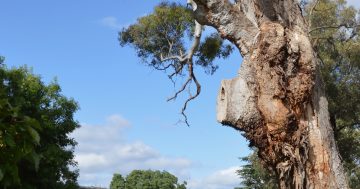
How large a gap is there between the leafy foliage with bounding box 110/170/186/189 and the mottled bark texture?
39.2 metres

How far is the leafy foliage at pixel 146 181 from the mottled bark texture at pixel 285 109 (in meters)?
39.2

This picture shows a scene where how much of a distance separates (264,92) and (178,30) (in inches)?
410

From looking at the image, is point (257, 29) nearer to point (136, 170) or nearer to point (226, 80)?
point (226, 80)

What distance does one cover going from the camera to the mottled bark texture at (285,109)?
242 inches

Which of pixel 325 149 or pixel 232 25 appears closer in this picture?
pixel 325 149

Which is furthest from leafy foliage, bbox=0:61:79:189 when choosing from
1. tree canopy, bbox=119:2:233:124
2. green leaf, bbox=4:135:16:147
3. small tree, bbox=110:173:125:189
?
small tree, bbox=110:173:125:189

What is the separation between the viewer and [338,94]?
18859 millimetres

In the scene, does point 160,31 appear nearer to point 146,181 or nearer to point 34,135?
point 34,135

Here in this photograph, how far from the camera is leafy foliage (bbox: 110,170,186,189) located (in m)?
45.4

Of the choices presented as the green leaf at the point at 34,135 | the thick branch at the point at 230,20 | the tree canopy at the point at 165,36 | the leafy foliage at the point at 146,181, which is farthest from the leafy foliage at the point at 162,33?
the leafy foliage at the point at 146,181

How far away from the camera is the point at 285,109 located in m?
6.24

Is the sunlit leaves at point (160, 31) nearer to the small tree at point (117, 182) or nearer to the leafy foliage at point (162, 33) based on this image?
the leafy foliage at point (162, 33)

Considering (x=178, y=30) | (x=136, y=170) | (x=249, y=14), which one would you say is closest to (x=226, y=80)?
(x=249, y=14)

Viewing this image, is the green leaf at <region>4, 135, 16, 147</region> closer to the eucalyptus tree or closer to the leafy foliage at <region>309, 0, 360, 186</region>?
the eucalyptus tree
